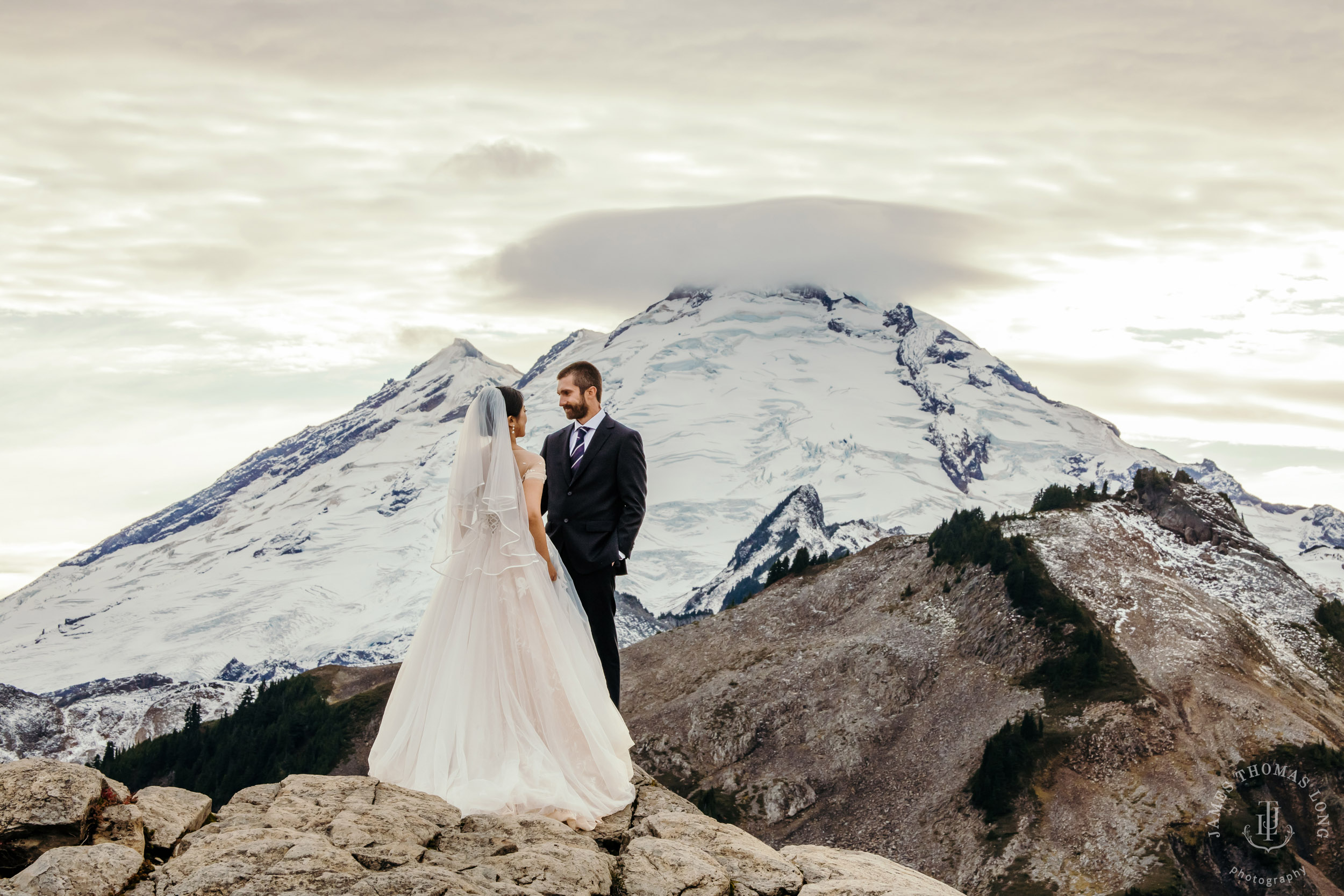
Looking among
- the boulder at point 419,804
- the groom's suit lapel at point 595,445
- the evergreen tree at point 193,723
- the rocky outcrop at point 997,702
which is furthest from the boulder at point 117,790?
the evergreen tree at point 193,723

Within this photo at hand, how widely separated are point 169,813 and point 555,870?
4.77m

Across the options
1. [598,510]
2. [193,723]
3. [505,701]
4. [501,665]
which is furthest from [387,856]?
[193,723]

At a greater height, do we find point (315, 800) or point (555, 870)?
point (555, 870)

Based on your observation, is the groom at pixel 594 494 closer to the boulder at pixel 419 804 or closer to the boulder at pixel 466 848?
the boulder at pixel 419 804

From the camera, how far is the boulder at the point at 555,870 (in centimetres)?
1080

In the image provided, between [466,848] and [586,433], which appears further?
[586,433]

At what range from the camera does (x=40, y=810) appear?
35.4ft

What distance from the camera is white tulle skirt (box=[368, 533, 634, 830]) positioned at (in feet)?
45.6

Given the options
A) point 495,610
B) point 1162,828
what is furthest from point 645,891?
point 1162,828

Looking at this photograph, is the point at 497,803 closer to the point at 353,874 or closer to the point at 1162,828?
the point at 353,874

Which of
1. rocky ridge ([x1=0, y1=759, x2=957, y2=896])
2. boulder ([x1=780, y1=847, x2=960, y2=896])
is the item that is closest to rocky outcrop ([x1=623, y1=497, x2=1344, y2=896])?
boulder ([x1=780, y1=847, x2=960, y2=896])

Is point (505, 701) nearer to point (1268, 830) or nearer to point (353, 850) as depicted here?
point (353, 850)

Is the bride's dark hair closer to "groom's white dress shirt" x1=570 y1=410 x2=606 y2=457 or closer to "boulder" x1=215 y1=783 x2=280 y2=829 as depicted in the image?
"groom's white dress shirt" x1=570 y1=410 x2=606 y2=457

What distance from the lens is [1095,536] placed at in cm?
12762
